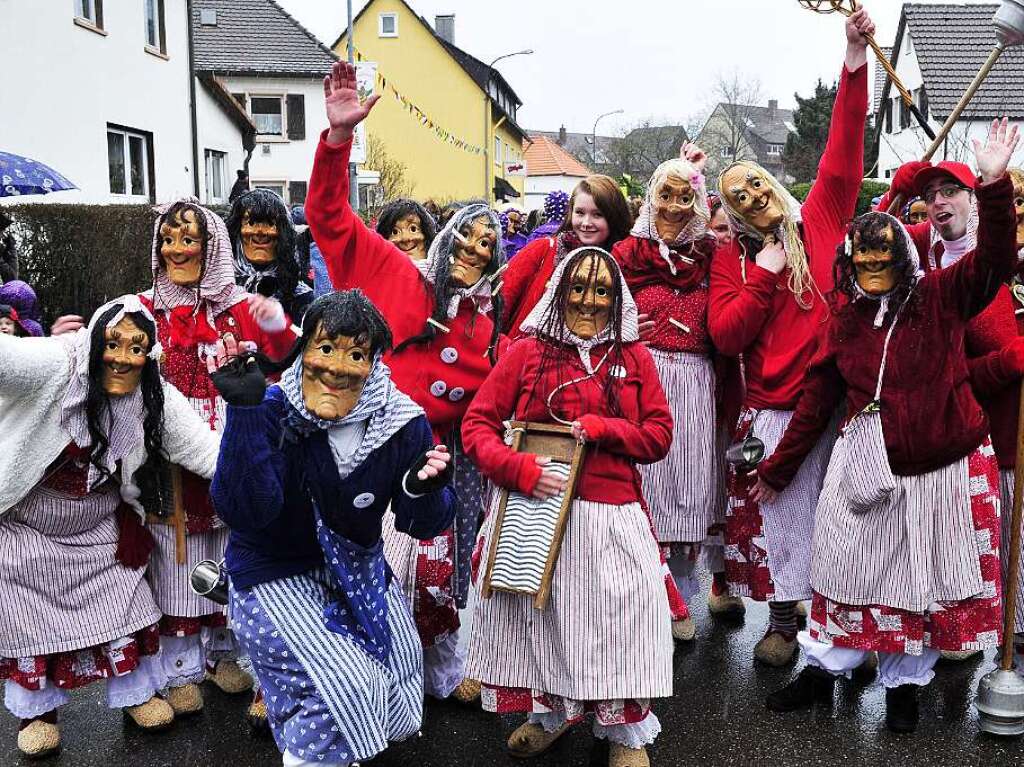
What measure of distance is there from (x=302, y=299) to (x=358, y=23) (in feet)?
146

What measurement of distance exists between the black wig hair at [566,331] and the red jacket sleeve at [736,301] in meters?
0.75

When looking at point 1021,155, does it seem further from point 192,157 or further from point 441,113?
point 441,113

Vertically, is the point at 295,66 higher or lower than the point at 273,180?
higher

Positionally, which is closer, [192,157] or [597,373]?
[597,373]

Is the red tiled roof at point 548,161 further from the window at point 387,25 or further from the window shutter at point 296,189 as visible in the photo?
the window shutter at point 296,189

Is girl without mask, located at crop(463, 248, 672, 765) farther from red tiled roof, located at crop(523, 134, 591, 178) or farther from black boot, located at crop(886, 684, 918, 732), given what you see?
red tiled roof, located at crop(523, 134, 591, 178)

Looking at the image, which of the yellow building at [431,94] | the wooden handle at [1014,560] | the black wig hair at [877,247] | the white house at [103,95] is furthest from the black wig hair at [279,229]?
the yellow building at [431,94]

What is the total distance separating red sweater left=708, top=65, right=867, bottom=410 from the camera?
14.3 feet

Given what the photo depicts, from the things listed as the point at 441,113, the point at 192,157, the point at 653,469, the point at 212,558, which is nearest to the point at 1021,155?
the point at 192,157

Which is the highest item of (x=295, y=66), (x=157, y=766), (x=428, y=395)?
(x=295, y=66)

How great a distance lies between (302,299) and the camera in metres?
4.75

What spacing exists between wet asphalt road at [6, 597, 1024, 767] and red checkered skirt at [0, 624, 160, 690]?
272 millimetres

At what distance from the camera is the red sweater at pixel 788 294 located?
435cm

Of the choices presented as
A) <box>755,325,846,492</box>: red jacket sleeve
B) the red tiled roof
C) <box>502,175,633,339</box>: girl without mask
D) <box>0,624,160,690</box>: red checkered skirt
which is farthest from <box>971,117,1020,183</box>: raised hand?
the red tiled roof
